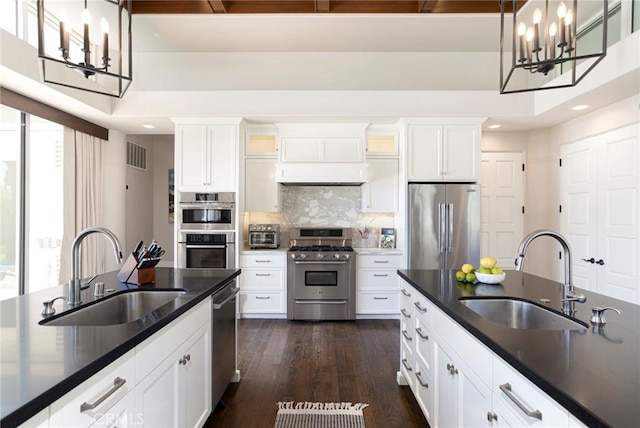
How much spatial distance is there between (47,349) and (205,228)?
328cm

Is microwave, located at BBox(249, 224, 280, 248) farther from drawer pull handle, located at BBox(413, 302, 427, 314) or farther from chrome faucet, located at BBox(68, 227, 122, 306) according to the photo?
chrome faucet, located at BBox(68, 227, 122, 306)

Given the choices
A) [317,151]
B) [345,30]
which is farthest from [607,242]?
[345,30]

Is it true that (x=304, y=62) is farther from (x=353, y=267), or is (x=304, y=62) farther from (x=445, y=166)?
(x=353, y=267)

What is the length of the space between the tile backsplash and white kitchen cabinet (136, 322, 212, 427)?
296 cm

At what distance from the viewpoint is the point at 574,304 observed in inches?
61.8

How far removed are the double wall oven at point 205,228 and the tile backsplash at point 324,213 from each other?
69cm

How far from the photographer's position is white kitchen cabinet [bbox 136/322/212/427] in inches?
52.4

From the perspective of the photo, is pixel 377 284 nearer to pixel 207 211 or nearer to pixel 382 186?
pixel 382 186

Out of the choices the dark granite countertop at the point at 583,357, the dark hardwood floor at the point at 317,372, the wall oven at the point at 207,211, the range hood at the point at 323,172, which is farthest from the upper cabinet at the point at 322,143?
the dark granite countertop at the point at 583,357

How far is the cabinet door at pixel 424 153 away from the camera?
417 cm

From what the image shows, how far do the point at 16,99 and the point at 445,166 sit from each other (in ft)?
15.1

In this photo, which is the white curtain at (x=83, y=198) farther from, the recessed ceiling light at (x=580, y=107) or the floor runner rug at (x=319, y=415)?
the recessed ceiling light at (x=580, y=107)

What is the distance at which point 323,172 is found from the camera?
4277mm

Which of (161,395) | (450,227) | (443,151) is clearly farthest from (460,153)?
(161,395)
